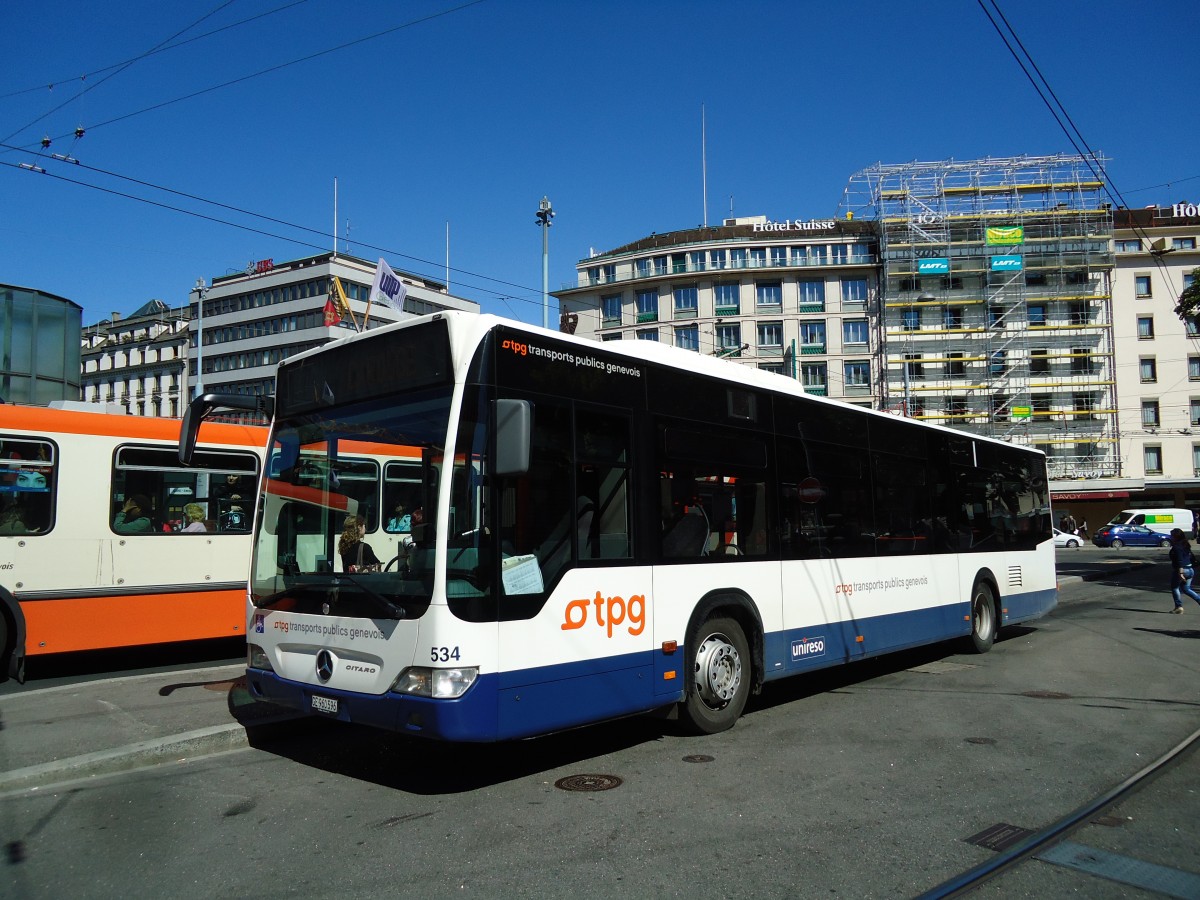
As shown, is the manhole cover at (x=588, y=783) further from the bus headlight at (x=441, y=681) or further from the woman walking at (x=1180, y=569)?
the woman walking at (x=1180, y=569)

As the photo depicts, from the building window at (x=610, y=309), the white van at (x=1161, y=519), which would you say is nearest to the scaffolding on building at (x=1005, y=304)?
the white van at (x=1161, y=519)

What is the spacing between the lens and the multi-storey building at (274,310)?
86.7m

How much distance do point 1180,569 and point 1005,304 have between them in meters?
56.8

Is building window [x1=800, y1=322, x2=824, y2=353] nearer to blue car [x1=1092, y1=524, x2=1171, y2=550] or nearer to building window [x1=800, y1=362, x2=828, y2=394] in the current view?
building window [x1=800, y1=362, x2=828, y2=394]

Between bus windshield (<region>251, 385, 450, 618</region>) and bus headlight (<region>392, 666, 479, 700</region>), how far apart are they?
14.9 inches

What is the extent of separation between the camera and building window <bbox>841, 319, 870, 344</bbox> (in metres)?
72.6

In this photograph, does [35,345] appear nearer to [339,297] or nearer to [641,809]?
[339,297]

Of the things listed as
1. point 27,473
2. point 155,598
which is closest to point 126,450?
point 27,473

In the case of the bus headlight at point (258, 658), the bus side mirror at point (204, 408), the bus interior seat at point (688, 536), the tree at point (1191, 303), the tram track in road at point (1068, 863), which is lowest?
the tram track in road at point (1068, 863)

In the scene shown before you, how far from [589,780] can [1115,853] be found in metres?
3.24

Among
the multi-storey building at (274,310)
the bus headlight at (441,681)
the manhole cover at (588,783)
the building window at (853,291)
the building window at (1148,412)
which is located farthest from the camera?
the multi-storey building at (274,310)

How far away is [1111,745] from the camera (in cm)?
741

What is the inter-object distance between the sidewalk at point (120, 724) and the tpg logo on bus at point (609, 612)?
3151 millimetres

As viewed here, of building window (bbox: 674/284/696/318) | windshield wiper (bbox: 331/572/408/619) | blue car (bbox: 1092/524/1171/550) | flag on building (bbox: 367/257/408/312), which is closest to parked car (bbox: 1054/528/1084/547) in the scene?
blue car (bbox: 1092/524/1171/550)
